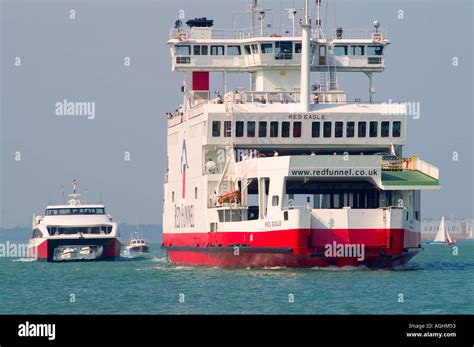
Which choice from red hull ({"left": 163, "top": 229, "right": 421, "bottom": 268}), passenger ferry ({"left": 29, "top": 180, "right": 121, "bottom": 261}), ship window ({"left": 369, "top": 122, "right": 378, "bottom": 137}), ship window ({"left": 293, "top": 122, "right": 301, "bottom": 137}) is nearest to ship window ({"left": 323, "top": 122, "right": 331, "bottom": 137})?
ship window ({"left": 293, "top": 122, "right": 301, "bottom": 137})

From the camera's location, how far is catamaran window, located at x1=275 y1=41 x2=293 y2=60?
69.6m

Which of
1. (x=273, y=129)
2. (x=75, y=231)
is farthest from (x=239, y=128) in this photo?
(x=75, y=231)

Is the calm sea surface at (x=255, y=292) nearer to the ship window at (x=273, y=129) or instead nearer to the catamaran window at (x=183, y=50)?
the ship window at (x=273, y=129)

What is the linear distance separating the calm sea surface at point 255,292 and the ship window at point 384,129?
20.8 ft

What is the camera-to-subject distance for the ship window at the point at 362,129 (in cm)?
6372

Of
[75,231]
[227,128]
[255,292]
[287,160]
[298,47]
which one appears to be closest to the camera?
[255,292]

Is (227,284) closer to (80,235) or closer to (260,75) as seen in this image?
(260,75)

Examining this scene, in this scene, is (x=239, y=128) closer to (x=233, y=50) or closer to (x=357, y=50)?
(x=233, y=50)

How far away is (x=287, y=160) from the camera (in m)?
57.2

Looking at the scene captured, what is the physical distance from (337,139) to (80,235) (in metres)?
34.3

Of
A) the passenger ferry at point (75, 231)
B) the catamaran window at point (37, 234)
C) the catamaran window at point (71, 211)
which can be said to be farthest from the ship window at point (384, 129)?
the catamaran window at point (37, 234)

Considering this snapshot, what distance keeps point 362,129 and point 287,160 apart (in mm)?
7761

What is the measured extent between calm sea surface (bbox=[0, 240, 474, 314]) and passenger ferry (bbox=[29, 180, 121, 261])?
92.5 ft
